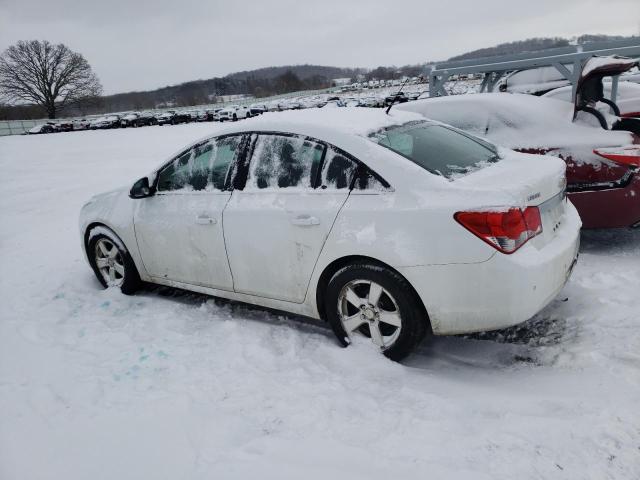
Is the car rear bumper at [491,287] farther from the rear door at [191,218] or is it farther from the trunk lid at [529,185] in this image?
the rear door at [191,218]

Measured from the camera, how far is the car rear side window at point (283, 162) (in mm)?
3117

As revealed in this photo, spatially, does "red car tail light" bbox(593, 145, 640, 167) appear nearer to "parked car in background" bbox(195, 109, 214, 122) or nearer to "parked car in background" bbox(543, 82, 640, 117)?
"parked car in background" bbox(543, 82, 640, 117)

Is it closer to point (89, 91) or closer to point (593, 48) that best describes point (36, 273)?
point (593, 48)

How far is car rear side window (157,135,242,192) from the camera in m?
3.56

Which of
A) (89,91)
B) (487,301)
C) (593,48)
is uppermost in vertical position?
(89,91)

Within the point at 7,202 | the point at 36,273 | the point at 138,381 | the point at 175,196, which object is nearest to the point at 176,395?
the point at 138,381

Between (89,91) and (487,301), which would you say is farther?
(89,91)

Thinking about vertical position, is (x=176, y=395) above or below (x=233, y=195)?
below

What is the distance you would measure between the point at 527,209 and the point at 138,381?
2.58 meters

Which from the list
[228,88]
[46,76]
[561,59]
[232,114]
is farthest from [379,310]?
[228,88]

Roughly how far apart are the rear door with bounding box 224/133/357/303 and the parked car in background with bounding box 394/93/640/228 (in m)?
2.38

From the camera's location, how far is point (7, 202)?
386 inches

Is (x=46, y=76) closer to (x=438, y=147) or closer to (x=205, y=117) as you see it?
(x=205, y=117)

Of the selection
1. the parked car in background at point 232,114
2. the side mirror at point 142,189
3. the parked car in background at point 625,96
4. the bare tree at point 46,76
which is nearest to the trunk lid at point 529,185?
the side mirror at point 142,189
